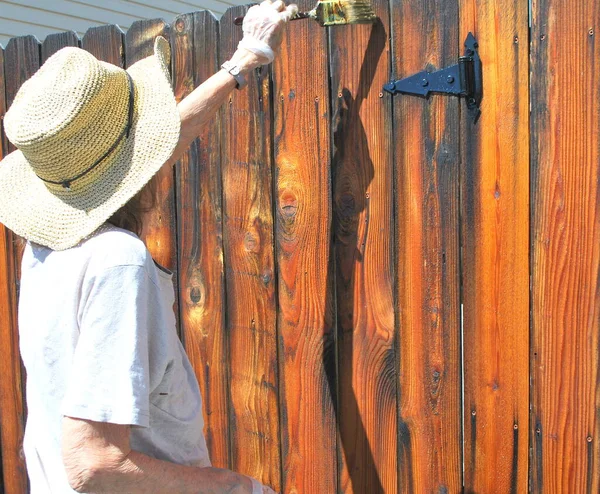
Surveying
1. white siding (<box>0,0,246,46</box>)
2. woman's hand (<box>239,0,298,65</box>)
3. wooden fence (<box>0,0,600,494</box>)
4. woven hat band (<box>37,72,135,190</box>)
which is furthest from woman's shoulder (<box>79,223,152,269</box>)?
white siding (<box>0,0,246,46</box>)

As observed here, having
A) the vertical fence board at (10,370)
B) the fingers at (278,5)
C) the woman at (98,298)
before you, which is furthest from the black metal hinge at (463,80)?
the vertical fence board at (10,370)

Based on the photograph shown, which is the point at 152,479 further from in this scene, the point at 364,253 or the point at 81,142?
the point at 364,253

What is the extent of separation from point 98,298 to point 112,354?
115 mm

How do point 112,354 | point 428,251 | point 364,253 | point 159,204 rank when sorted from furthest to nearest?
point 159,204
point 364,253
point 428,251
point 112,354

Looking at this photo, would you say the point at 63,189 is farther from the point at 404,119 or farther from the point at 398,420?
the point at 398,420

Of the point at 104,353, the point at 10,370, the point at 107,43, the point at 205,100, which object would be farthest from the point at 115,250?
the point at 10,370

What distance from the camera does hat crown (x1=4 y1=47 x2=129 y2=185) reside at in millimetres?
1414

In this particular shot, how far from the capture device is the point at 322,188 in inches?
87.2

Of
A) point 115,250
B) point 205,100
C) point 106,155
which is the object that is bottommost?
point 115,250

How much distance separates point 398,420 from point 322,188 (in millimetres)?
802

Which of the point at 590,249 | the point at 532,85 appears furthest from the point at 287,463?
the point at 532,85

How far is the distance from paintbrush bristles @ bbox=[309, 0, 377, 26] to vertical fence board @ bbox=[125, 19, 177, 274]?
78 cm

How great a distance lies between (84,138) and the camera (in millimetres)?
1438

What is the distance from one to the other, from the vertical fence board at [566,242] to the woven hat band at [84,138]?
3.69ft
